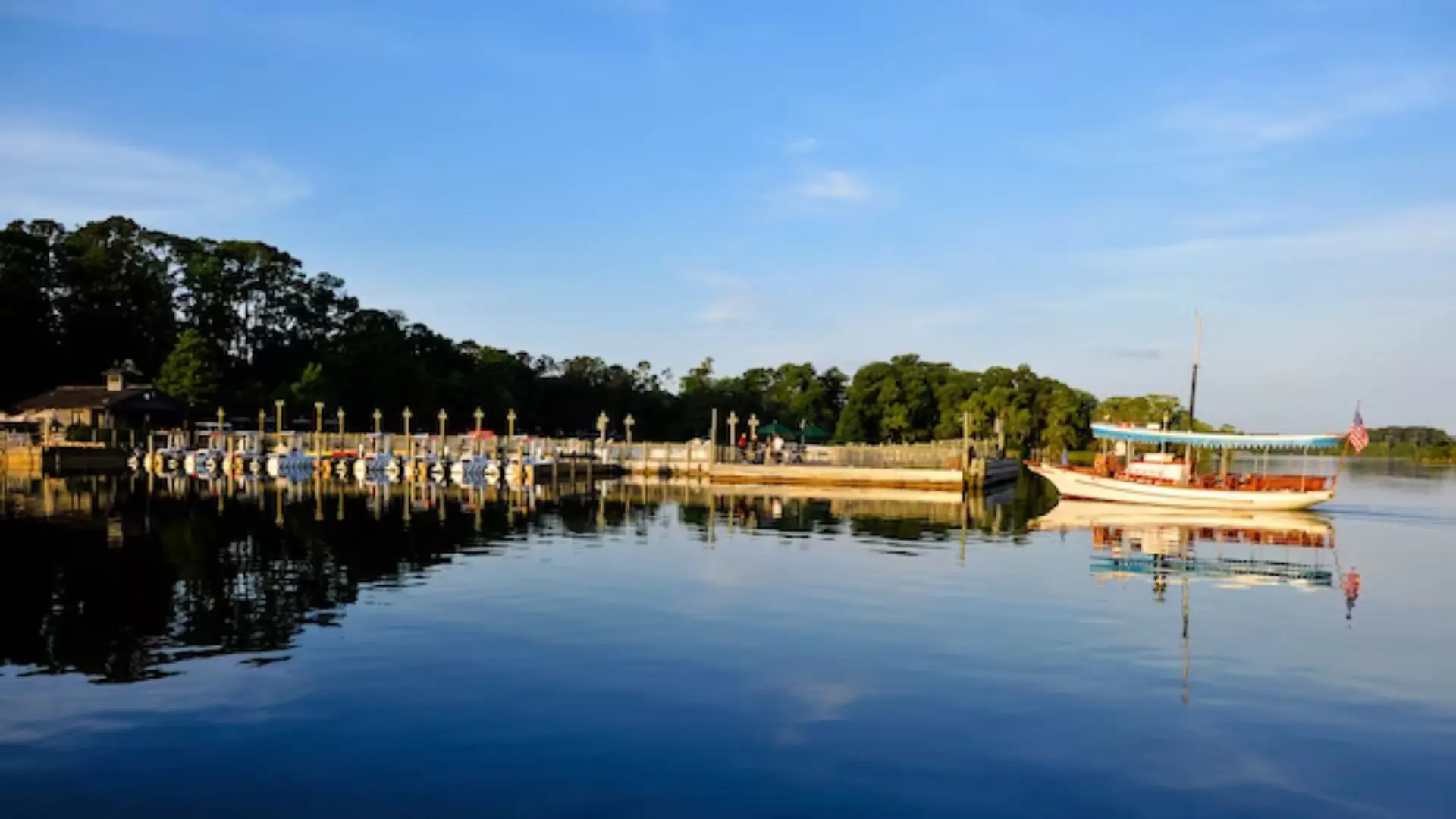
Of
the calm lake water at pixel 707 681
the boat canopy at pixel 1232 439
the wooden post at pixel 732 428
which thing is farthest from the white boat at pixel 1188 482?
the wooden post at pixel 732 428

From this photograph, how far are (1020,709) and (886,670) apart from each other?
2.62 metres

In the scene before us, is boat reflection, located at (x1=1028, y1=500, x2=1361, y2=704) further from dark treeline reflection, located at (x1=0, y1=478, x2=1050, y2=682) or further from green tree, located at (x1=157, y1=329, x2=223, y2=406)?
green tree, located at (x1=157, y1=329, x2=223, y2=406)

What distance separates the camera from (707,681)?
50.7 ft

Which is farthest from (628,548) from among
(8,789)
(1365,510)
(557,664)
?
(1365,510)

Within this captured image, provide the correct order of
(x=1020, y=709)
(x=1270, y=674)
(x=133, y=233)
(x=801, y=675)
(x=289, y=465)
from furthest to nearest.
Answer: (x=133, y=233) < (x=289, y=465) < (x=1270, y=674) < (x=801, y=675) < (x=1020, y=709)

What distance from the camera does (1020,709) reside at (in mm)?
14273

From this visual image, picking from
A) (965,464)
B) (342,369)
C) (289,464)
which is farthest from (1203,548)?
(342,369)

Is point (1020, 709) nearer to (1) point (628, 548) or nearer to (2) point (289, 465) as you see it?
(1) point (628, 548)

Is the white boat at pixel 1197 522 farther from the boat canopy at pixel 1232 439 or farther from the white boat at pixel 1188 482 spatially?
the boat canopy at pixel 1232 439

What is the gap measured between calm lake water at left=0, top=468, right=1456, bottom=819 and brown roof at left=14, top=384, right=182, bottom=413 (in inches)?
2434

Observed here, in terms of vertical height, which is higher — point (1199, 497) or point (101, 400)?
point (101, 400)

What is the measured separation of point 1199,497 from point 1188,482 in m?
1.55

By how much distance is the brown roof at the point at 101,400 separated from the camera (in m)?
87.2

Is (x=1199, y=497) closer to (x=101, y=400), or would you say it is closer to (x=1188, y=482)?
(x=1188, y=482)
